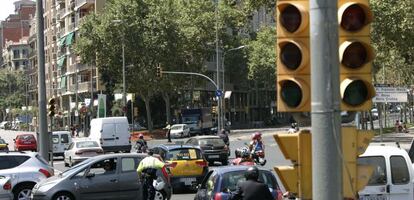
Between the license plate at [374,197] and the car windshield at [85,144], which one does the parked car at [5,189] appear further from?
the car windshield at [85,144]

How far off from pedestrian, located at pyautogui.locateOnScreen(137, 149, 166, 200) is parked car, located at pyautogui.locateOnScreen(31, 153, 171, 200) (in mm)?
154

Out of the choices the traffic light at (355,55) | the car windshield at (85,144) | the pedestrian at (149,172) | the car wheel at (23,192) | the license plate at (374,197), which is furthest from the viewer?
the car windshield at (85,144)

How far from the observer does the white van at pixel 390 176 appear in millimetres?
12297

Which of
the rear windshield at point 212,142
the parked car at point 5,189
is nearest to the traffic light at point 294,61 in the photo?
the parked car at point 5,189

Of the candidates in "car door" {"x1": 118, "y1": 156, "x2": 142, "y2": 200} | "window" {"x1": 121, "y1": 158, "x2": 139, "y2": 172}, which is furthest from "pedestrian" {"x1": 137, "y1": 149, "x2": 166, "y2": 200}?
"window" {"x1": 121, "y1": 158, "x2": 139, "y2": 172}

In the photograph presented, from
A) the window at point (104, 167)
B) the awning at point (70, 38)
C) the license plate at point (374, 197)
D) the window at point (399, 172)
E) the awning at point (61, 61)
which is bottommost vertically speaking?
the license plate at point (374, 197)

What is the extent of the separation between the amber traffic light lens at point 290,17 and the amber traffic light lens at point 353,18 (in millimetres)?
347

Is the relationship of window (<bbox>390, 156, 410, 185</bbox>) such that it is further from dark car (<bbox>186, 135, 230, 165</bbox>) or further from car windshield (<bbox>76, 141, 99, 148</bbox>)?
car windshield (<bbox>76, 141, 99, 148</bbox>)

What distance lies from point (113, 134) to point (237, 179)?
31360mm

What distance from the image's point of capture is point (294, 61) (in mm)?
5410

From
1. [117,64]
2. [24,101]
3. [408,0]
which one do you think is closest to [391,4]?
[408,0]

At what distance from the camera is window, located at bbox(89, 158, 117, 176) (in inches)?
689

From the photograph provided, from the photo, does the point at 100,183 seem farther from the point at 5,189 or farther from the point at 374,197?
the point at 374,197

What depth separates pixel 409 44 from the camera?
115 ft
